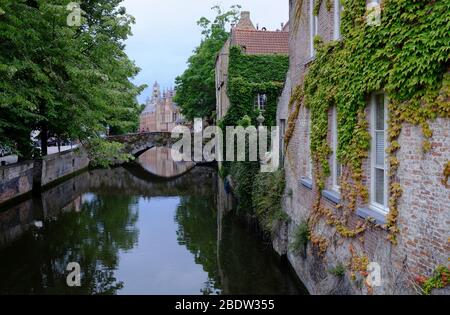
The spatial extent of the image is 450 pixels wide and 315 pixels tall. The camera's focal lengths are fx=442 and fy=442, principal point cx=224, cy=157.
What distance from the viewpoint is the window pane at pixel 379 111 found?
6094 mm

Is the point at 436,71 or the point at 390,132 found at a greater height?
the point at 436,71

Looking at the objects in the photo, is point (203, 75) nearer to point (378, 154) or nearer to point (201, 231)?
point (201, 231)

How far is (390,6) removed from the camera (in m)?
5.29

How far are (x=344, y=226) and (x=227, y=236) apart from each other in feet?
22.8

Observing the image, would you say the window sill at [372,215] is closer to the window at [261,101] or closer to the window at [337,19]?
the window at [337,19]

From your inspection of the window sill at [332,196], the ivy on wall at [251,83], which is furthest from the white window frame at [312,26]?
the ivy on wall at [251,83]

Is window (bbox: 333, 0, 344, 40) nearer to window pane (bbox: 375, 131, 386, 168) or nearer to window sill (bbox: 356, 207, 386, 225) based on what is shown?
window pane (bbox: 375, 131, 386, 168)

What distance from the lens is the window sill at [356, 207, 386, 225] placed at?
576 centimetres

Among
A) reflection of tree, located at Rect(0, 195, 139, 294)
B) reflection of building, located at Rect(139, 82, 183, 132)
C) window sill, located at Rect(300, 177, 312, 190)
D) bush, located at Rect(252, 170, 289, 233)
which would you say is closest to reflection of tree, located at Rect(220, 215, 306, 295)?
bush, located at Rect(252, 170, 289, 233)

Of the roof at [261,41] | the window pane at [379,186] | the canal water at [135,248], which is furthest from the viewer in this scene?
the roof at [261,41]

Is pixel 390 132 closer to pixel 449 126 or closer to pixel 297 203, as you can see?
pixel 449 126

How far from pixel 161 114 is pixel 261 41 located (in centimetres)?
7969

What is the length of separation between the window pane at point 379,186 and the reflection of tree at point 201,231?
14.3 ft
